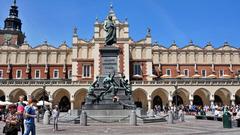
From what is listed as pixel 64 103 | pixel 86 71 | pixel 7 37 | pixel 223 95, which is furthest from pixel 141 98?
pixel 7 37

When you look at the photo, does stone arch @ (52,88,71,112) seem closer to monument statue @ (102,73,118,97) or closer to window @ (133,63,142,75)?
window @ (133,63,142,75)

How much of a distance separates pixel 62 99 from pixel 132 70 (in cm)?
1497

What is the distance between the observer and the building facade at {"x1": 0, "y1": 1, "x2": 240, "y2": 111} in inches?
2244

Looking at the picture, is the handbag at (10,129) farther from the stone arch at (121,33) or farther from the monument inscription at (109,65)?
the stone arch at (121,33)

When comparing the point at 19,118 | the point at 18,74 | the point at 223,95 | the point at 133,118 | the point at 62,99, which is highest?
the point at 18,74

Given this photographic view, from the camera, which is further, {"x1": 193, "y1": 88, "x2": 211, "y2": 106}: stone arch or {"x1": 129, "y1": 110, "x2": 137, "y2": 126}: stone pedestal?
{"x1": 193, "y1": 88, "x2": 211, "y2": 106}: stone arch

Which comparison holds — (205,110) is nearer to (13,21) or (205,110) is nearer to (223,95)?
(223,95)

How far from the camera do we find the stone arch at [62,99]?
5871 cm

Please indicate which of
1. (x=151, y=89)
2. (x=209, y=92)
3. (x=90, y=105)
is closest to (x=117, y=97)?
(x=90, y=105)

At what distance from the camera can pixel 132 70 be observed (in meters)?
63.4

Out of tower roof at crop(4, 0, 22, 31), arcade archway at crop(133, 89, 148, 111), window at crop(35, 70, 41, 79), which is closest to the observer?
arcade archway at crop(133, 89, 148, 111)

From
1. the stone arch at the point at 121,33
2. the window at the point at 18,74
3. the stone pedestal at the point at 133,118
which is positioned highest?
the stone arch at the point at 121,33

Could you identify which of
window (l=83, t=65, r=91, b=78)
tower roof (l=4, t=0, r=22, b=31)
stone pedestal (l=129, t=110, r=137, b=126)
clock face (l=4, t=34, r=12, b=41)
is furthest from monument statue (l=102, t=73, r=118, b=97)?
tower roof (l=4, t=0, r=22, b=31)

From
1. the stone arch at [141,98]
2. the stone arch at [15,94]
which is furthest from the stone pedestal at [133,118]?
the stone arch at [15,94]
